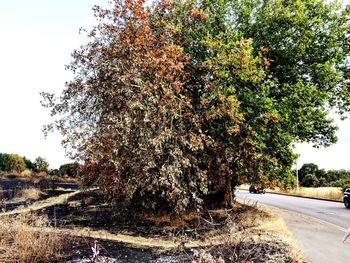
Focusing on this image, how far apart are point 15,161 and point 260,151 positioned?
33.0 metres

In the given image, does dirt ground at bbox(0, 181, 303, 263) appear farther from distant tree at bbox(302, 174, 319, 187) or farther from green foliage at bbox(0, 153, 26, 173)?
distant tree at bbox(302, 174, 319, 187)

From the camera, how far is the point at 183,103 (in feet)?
44.9

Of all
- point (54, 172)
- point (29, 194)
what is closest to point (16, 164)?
point (54, 172)

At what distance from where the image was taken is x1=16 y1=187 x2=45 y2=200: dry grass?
22.1 meters

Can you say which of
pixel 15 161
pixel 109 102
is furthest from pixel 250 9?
pixel 15 161

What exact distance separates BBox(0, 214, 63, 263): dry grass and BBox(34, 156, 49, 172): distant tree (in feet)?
105

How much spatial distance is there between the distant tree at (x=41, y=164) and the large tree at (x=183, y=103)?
27.7 m

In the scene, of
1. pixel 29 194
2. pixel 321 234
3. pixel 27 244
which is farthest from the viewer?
pixel 29 194

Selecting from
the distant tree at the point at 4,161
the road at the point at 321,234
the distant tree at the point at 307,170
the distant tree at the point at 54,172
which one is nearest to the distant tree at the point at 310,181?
the distant tree at the point at 307,170

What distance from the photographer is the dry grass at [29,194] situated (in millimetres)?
22141

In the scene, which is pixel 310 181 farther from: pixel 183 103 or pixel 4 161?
pixel 183 103

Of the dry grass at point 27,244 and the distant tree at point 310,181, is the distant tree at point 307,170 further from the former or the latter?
the dry grass at point 27,244

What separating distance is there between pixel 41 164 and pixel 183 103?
106 feet

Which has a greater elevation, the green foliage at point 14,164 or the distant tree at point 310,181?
the green foliage at point 14,164
